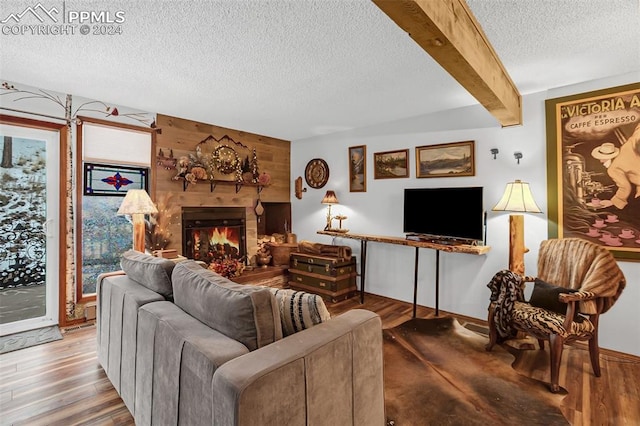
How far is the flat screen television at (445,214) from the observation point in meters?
3.30

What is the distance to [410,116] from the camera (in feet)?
13.0

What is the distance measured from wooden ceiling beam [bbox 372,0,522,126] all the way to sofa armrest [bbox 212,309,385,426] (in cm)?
143

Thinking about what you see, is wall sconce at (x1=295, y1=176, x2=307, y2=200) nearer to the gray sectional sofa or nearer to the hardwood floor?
the hardwood floor

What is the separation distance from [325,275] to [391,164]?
5.76 feet

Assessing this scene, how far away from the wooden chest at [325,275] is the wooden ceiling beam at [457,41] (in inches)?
101

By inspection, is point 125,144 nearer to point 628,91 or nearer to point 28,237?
point 28,237

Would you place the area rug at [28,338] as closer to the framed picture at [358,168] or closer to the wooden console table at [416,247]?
the wooden console table at [416,247]

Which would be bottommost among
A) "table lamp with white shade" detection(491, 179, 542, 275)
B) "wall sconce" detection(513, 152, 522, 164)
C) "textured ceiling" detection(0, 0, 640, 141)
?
"table lamp with white shade" detection(491, 179, 542, 275)

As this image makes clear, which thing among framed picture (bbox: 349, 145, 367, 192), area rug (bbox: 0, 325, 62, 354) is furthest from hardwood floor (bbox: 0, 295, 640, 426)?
framed picture (bbox: 349, 145, 367, 192)

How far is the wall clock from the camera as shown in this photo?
16.3ft

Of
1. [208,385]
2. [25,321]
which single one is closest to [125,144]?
[25,321]

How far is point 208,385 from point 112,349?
137cm

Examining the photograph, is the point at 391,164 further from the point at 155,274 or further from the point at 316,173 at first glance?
the point at 155,274

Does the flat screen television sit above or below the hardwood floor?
above
